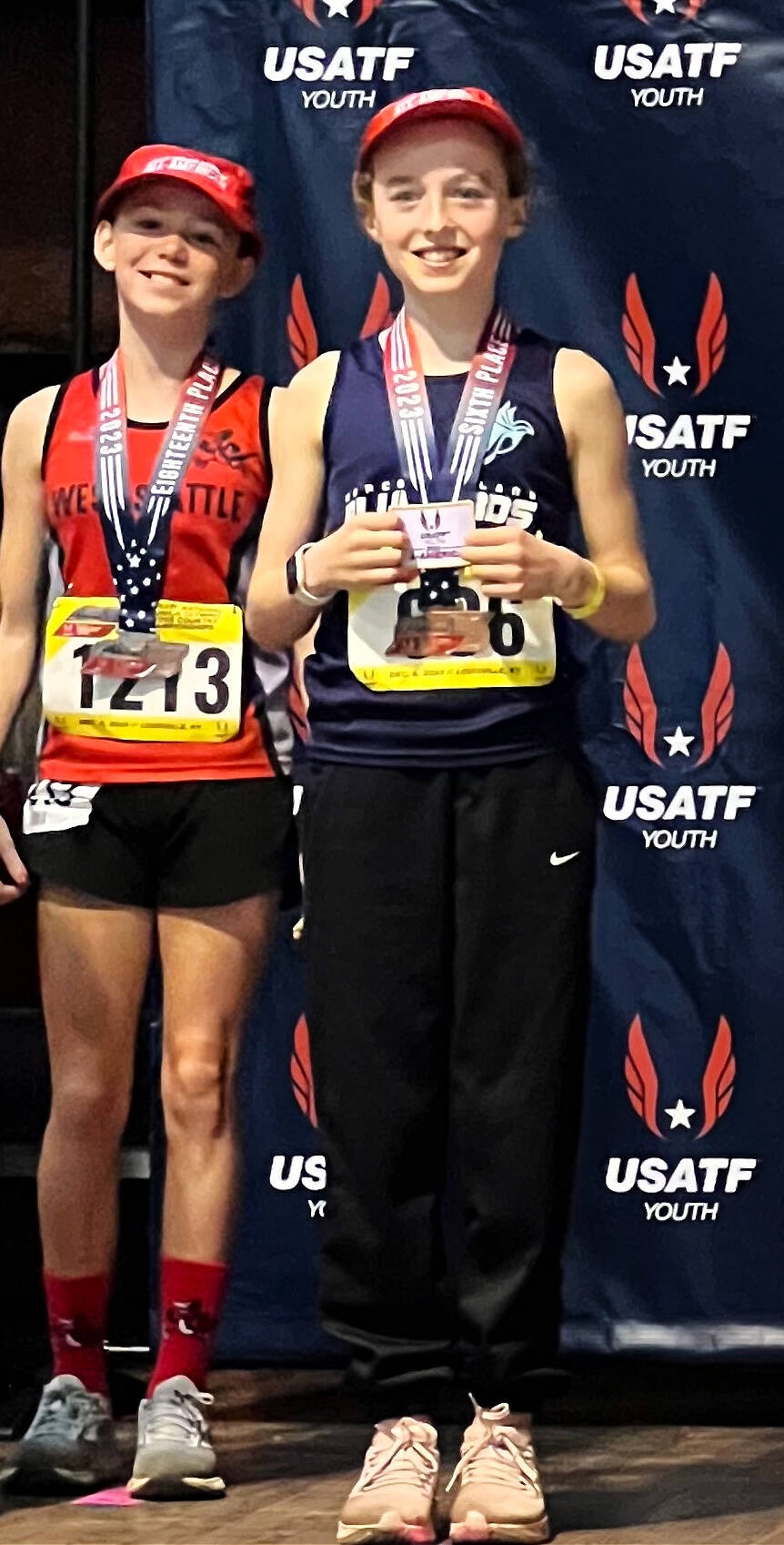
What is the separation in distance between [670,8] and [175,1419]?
2212 millimetres

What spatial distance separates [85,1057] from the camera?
115 inches

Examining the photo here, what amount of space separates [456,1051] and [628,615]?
581 millimetres

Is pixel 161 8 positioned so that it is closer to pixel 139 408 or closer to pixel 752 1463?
pixel 139 408

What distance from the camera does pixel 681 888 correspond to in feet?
11.1

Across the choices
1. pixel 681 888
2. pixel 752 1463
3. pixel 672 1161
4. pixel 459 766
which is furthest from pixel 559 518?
pixel 752 1463

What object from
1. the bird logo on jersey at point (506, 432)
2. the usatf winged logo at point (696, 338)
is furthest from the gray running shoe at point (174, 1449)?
the usatf winged logo at point (696, 338)

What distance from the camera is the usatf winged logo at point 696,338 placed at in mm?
3342

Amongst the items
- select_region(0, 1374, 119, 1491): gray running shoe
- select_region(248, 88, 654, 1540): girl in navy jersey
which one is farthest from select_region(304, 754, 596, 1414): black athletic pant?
select_region(0, 1374, 119, 1491): gray running shoe

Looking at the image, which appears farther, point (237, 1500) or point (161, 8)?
point (161, 8)

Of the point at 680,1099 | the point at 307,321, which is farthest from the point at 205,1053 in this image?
the point at 307,321

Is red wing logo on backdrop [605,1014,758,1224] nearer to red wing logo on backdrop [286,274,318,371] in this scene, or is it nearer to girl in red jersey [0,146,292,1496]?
girl in red jersey [0,146,292,1496]

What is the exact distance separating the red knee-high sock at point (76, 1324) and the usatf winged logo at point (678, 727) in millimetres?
1178

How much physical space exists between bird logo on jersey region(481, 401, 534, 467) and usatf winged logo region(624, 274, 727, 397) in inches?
31.4

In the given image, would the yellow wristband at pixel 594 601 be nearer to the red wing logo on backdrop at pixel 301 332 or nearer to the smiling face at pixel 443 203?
the smiling face at pixel 443 203
